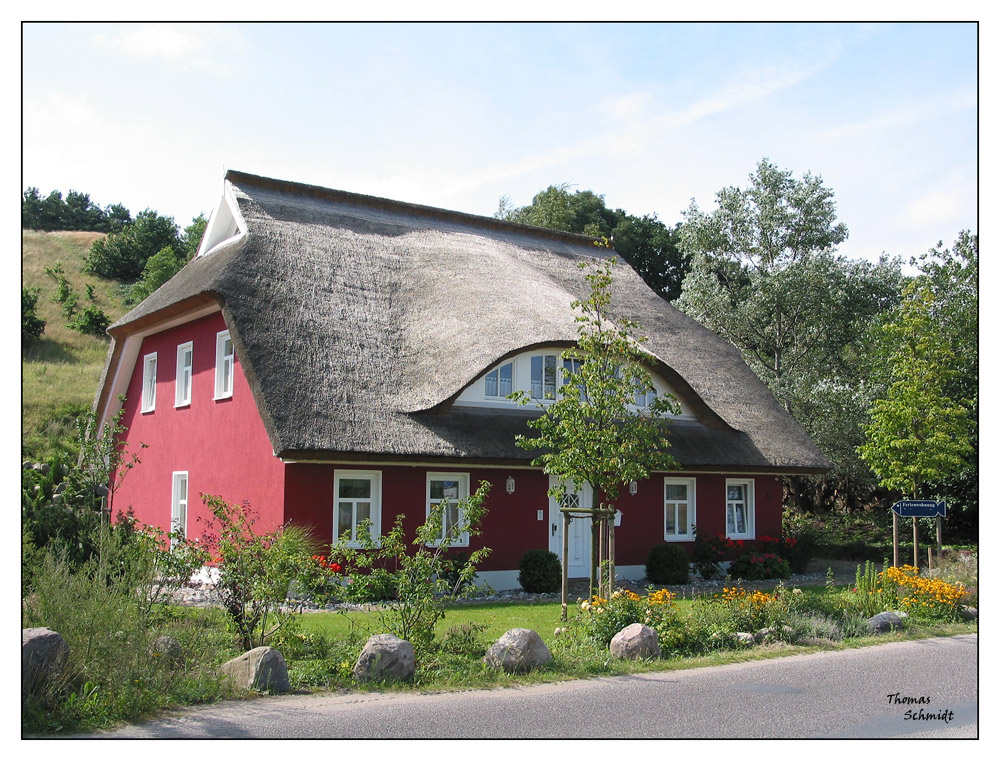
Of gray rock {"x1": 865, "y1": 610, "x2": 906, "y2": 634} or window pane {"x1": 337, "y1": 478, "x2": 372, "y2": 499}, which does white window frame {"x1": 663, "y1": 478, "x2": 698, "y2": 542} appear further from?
gray rock {"x1": 865, "y1": 610, "x2": 906, "y2": 634}

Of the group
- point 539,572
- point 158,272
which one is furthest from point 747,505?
point 158,272

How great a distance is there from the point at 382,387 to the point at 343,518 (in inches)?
97.1

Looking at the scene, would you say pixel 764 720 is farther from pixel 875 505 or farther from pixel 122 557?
pixel 875 505

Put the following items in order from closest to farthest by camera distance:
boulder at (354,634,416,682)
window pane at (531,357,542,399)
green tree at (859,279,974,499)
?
boulder at (354,634,416,682) < green tree at (859,279,974,499) < window pane at (531,357,542,399)

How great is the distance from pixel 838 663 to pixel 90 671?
→ 770cm

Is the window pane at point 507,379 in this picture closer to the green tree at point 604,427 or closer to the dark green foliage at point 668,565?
the dark green foliage at point 668,565

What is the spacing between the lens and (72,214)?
65875 mm

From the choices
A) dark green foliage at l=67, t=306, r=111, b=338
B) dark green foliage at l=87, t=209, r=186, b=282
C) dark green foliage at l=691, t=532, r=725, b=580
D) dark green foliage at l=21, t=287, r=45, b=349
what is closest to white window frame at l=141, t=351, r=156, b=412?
dark green foliage at l=691, t=532, r=725, b=580

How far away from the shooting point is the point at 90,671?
302 inches

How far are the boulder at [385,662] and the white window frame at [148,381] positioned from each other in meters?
14.2

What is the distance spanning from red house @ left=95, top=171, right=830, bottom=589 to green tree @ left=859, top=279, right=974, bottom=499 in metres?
2.78

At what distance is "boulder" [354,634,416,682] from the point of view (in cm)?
868

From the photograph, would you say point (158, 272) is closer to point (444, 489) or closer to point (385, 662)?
point (444, 489)

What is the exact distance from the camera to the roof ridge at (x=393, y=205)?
867 inches
